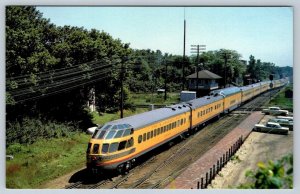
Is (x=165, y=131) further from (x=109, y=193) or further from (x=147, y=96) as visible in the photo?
(x=147, y=96)

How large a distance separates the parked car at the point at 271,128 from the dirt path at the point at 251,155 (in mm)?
445

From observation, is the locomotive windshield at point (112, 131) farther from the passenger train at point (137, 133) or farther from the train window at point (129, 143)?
the train window at point (129, 143)

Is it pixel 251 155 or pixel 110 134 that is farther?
pixel 251 155

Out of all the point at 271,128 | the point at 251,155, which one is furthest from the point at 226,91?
the point at 251,155

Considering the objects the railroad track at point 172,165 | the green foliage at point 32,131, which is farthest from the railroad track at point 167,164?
the green foliage at point 32,131

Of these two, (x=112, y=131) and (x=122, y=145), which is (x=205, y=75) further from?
(x=112, y=131)

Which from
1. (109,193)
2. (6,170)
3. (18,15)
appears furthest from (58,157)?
(18,15)

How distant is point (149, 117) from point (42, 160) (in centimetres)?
533

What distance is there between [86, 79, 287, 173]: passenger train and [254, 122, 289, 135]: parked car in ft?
9.50

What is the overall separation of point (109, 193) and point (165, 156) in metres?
5.67

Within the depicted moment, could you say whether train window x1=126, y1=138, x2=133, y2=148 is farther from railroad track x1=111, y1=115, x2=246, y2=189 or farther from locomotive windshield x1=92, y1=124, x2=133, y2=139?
railroad track x1=111, y1=115, x2=246, y2=189

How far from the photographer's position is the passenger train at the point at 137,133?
14.8 m

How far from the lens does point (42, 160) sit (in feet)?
58.3

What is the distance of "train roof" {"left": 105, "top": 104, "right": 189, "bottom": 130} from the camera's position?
16.2 metres
